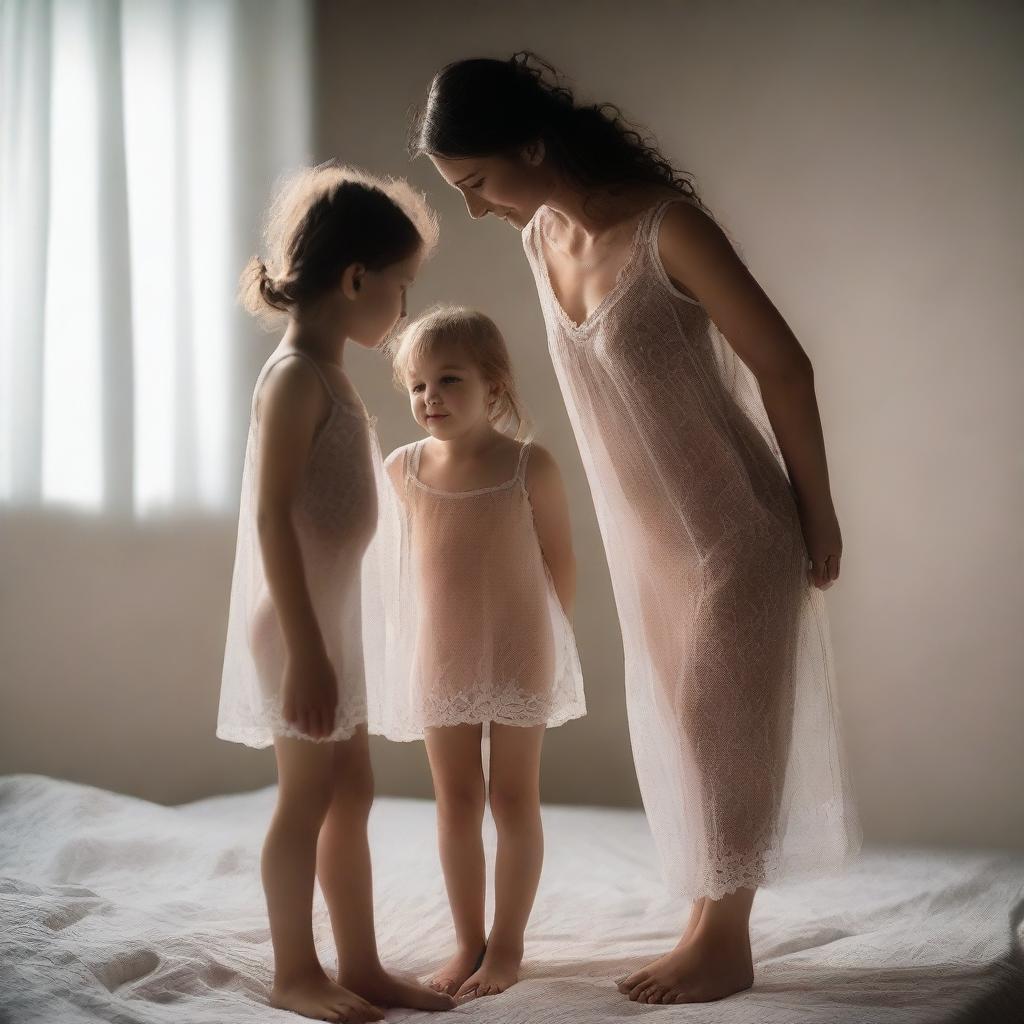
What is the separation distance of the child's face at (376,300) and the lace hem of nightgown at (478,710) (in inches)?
19.0

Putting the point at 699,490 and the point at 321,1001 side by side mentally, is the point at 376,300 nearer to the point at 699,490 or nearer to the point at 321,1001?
the point at 699,490

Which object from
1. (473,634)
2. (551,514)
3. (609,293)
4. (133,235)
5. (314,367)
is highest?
(133,235)

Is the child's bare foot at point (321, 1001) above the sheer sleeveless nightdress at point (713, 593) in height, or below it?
below

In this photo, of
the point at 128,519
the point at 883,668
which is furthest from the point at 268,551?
the point at 883,668

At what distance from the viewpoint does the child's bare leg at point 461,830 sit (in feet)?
5.31

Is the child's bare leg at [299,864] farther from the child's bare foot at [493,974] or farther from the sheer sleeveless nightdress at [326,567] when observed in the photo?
the child's bare foot at [493,974]

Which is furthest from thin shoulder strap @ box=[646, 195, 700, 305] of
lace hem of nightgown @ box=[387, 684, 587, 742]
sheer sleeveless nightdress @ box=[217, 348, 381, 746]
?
lace hem of nightgown @ box=[387, 684, 587, 742]

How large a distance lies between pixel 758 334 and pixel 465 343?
41 cm

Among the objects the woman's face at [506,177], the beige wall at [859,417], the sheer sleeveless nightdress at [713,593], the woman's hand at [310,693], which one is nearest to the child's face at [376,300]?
the woman's face at [506,177]

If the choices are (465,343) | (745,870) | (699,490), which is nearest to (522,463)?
(465,343)

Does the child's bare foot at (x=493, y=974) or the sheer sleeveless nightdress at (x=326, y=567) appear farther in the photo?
the child's bare foot at (x=493, y=974)

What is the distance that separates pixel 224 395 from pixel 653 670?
173 cm

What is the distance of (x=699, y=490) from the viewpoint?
148cm

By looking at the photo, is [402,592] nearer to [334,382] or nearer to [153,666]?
[334,382]
